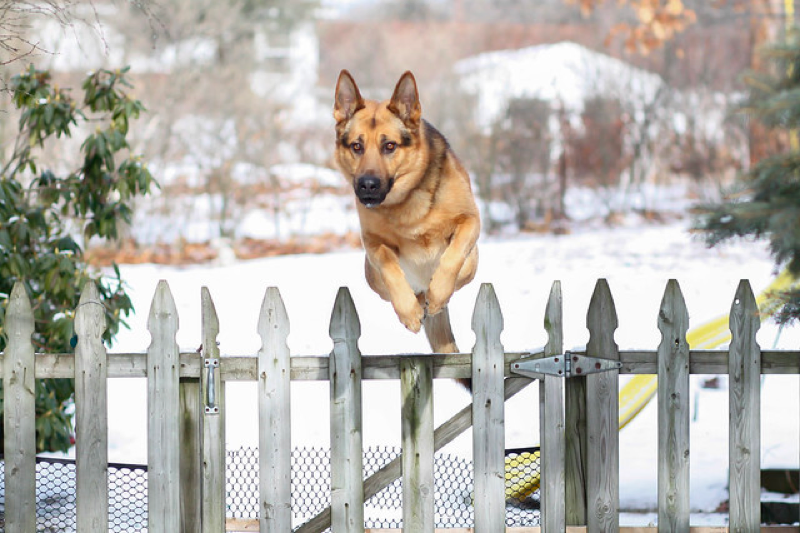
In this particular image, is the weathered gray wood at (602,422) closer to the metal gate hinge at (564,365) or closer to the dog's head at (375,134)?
the metal gate hinge at (564,365)

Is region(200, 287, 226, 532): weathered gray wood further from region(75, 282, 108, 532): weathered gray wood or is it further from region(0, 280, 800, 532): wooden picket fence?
region(75, 282, 108, 532): weathered gray wood

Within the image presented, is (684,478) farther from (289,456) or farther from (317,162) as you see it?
(317,162)

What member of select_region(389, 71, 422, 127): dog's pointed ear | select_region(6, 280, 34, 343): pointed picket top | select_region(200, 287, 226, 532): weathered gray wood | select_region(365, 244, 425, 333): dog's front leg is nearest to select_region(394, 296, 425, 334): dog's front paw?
select_region(365, 244, 425, 333): dog's front leg

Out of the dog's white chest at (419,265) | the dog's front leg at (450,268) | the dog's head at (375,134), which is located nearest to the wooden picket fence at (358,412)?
the dog's white chest at (419,265)

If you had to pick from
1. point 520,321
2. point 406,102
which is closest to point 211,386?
point 406,102

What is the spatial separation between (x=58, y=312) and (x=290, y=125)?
8.96 m

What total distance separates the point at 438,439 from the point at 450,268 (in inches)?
39.5

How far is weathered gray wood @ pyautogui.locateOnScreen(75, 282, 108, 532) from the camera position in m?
3.55

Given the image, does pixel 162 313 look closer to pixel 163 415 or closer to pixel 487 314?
pixel 163 415

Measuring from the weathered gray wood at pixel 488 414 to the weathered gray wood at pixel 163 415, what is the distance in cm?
110

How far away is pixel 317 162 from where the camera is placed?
1288 centimetres

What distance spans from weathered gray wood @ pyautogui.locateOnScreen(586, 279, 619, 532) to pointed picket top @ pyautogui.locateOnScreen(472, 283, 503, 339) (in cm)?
34

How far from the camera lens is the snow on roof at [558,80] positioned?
13477 mm

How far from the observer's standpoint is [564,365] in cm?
351
